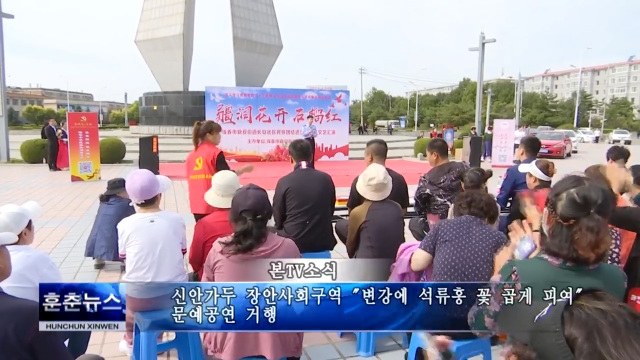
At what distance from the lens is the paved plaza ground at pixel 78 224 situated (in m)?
3.09

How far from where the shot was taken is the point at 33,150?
13.4m

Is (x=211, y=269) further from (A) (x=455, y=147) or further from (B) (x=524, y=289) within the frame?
(A) (x=455, y=147)

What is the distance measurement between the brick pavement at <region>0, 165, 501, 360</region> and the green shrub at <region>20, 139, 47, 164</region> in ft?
1.86

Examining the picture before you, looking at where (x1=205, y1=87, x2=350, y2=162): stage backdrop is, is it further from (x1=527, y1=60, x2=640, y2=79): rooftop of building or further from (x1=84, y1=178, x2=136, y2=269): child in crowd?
(x1=527, y1=60, x2=640, y2=79): rooftop of building

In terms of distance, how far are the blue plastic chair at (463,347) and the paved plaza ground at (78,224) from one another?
0.37m

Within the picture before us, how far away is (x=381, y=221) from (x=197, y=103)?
1683 cm

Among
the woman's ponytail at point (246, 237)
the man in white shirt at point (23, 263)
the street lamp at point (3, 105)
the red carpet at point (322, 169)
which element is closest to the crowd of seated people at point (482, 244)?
the woman's ponytail at point (246, 237)

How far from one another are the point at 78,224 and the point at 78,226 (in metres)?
0.14

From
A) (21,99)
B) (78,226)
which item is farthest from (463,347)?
(21,99)

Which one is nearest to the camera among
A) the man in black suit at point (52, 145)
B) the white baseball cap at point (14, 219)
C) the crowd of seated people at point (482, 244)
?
the crowd of seated people at point (482, 244)

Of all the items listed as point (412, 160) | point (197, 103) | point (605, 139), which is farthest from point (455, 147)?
point (605, 139)

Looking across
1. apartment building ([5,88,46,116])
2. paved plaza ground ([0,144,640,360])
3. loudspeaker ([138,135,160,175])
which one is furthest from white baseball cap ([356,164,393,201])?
apartment building ([5,88,46,116])
